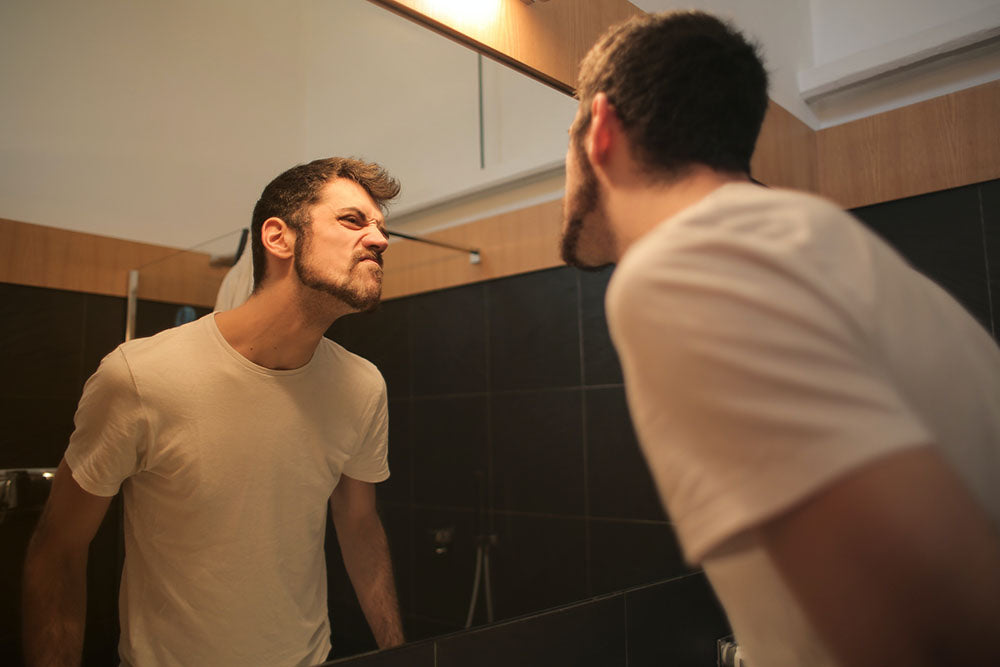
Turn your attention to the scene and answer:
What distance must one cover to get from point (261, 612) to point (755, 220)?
2.48ft

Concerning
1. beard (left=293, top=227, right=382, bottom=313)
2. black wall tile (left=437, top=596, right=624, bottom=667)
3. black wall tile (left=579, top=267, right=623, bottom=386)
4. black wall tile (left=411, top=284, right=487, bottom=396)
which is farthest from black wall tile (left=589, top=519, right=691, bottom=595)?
beard (left=293, top=227, right=382, bottom=313)

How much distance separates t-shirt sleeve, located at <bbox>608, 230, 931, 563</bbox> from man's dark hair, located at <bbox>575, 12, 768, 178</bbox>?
22 centimetres

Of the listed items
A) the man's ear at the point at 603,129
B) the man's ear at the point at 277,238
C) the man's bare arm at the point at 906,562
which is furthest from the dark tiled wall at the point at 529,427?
the man's bare arm at the point at 906,562

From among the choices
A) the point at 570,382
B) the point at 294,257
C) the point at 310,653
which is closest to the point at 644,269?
the point at 294,257

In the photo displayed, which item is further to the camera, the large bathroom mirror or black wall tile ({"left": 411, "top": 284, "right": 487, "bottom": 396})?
black wall tile ({"left": 411, "top": 284, "right": 487, "bottom": 396})

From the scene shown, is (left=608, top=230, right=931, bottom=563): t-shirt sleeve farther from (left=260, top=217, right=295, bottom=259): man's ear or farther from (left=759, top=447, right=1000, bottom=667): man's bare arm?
(left=260, top=217, right=295, bottom=259): man's ear

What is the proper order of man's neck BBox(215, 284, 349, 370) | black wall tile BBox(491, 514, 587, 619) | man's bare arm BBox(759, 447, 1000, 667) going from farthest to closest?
black wall tile BBox(491, 514, 587, 619)
man's neck BBox(215, 284, 349, 370)
man's bare arm BBox(759, 447, 1000, 667)

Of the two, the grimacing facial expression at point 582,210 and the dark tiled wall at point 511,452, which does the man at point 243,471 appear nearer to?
the dark tiled wall at point 511,452

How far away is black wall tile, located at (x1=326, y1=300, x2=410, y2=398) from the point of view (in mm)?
1029

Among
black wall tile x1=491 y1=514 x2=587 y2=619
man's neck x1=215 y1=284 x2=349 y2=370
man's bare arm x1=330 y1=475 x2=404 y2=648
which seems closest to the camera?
man's neck x1=215 y1=284 x2=349 y2=370

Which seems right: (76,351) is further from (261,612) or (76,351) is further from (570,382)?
(570,382)

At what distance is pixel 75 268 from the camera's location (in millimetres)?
803

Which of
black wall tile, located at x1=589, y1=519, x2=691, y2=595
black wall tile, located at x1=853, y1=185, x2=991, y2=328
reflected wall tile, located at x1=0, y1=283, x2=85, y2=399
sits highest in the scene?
black wall tile, located at x1=853, y1=185, x2=991, y2=328

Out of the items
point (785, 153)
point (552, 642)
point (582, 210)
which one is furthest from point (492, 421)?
point (785, 153)
